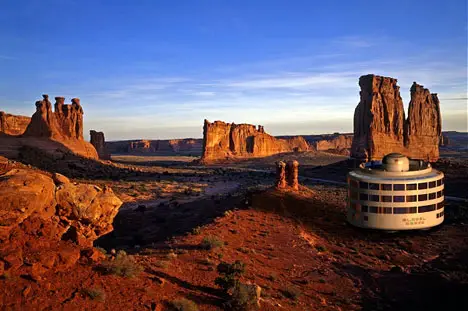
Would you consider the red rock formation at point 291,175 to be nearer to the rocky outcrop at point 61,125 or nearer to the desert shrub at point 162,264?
the desert shrub at point 162,264

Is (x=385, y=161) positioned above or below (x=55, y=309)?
above

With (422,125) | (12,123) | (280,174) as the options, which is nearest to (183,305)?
(280,174)

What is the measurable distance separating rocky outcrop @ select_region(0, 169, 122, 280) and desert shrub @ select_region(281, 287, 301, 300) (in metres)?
7.66

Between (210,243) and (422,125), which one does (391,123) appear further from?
(210,243)

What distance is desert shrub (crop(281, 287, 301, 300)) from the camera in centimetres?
1429

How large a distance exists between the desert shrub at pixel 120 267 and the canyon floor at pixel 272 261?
0.20 m

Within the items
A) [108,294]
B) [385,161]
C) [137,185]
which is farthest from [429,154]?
[108,294]

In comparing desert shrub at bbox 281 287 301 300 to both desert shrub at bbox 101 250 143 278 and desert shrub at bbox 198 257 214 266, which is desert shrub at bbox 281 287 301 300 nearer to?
desert shrub at bbox 198 257 214 266

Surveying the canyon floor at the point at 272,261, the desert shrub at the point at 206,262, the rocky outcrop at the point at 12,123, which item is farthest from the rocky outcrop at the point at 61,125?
the desert shrub at the point at 206,262

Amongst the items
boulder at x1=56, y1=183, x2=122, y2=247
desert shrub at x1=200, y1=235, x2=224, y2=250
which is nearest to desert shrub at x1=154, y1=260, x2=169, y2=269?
boulder at x1=56, y1=183, x2=122, y2=247

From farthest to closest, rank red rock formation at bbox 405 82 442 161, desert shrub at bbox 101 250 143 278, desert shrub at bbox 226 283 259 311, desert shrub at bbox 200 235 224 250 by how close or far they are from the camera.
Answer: red rock formation at bbox 405 82 442 161
desert shrub at bbox 200 235 224 250
desert shrub at bbox 226 283 259 311
desert shrub at bbox 101 250 143 278

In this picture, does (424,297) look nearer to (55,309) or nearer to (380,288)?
(380,288)

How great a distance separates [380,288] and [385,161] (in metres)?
17.1

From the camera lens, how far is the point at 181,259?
1563 cm
